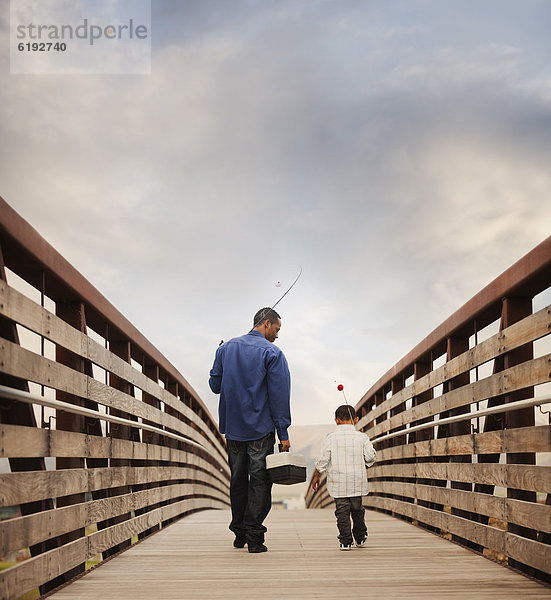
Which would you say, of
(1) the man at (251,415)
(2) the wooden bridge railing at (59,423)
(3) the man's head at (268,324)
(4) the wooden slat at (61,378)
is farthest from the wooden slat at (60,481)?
(3) the man's head at (268,324)

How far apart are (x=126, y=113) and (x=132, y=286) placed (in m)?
2.86

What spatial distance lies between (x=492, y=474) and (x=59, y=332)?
2.25 metres

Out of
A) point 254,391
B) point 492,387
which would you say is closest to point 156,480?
point 254,391

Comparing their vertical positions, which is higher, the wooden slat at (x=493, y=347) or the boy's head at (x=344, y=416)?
the wooden slat at (x=493, y=347)

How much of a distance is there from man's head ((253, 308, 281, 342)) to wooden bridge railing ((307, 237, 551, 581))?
1.14 metres

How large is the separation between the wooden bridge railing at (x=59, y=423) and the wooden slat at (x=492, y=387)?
6.41 feet

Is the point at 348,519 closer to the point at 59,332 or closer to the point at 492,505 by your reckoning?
the point at 492,505

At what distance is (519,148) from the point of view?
1614 centimetres

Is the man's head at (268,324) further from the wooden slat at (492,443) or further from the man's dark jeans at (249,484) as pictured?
the wooden slat at (492,443)

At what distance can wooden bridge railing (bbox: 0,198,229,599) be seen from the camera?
295cm

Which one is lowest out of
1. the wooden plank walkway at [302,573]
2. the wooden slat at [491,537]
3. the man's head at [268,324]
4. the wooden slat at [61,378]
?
the wooden plank walkway at [302,573]

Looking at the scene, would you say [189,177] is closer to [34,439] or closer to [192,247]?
[192,247]

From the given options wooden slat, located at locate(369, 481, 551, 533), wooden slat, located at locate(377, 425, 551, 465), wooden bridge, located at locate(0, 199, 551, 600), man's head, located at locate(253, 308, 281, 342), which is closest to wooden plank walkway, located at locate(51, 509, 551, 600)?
wooden bridge, located at locate(0, 199, 551, 600)

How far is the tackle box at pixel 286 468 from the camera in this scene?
518 cm
